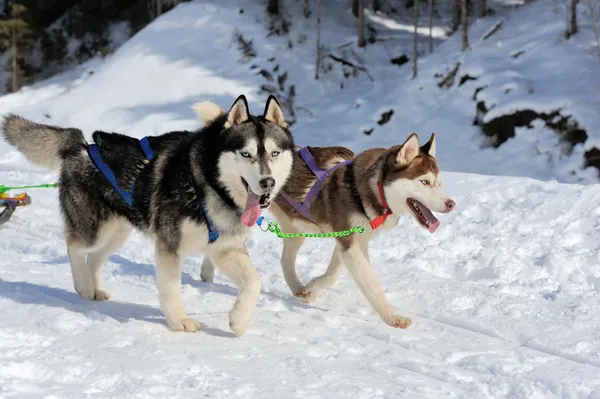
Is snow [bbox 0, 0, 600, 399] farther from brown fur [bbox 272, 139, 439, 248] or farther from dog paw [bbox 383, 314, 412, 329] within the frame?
brown fur [bbox 272, 139, 439, 248]

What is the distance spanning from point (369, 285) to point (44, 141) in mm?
2524

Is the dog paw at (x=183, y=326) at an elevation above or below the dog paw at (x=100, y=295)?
above

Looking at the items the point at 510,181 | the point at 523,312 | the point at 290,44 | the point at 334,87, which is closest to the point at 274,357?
the point at 523,312

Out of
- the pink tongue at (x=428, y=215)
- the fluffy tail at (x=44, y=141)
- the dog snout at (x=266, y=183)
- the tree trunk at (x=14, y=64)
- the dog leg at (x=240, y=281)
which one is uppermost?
the dog snout at (x=266, y=183)

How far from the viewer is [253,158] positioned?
3775 mm

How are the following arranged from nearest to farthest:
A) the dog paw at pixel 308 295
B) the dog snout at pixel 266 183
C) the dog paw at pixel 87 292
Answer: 1. the dog snout at pixel 266 183
2. the dog paw at pixel 87 292
3. the dog paw at pixel 308 295

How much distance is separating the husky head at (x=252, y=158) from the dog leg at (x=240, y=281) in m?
0.30

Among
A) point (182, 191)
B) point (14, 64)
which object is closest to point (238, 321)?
point (182, 191)

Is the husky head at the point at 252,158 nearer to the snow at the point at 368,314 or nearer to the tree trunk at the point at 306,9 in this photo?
the snow at the point at 368,314

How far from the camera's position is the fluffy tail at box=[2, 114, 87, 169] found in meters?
4.62

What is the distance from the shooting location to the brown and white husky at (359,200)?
14.5 ft

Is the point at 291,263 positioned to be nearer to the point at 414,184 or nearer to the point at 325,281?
the point at 325,281

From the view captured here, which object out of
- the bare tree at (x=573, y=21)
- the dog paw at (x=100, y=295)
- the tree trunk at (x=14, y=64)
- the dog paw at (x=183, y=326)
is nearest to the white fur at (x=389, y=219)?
the dog paw at (x=183, y=326)

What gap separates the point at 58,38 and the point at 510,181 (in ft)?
73.8
